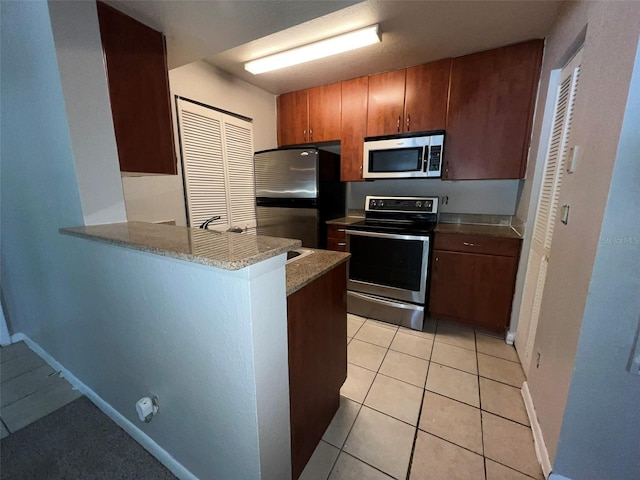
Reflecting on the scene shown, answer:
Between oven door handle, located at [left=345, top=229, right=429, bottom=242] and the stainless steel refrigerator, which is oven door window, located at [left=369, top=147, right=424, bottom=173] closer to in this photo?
the stainless steel refrigerator

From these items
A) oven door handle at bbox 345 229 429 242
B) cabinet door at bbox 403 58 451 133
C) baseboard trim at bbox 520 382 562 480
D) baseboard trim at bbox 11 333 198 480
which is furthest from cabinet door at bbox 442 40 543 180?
baseboard trim at bbox 11 333 198 480

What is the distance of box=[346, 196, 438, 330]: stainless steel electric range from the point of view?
221 cm

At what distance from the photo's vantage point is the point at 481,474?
1.13 m

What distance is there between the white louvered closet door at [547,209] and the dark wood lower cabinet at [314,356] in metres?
1.24

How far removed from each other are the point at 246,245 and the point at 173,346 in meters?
0.51

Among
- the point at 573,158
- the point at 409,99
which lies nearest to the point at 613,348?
the point at 573,158

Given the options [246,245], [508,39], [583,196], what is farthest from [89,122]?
[508,39]

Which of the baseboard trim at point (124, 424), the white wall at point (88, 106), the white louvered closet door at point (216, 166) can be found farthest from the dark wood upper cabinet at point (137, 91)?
the baseboard trim at point (124, 424)

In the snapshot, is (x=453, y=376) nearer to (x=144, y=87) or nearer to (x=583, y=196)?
(x=583, y=196)

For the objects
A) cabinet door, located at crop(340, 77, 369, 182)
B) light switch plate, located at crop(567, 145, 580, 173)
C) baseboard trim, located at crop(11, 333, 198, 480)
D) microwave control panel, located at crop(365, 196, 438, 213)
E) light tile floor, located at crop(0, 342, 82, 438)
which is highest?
cabinet door, located at crop(340, 77, 369, 182)

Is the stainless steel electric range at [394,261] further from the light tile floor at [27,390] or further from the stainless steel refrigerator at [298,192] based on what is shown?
the light tile floor at [27,390]

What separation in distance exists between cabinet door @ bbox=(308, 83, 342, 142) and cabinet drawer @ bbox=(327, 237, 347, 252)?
1154mm

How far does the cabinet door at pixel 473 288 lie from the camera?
2039 millimetres

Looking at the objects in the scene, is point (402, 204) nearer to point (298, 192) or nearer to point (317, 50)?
point (298, 192)
